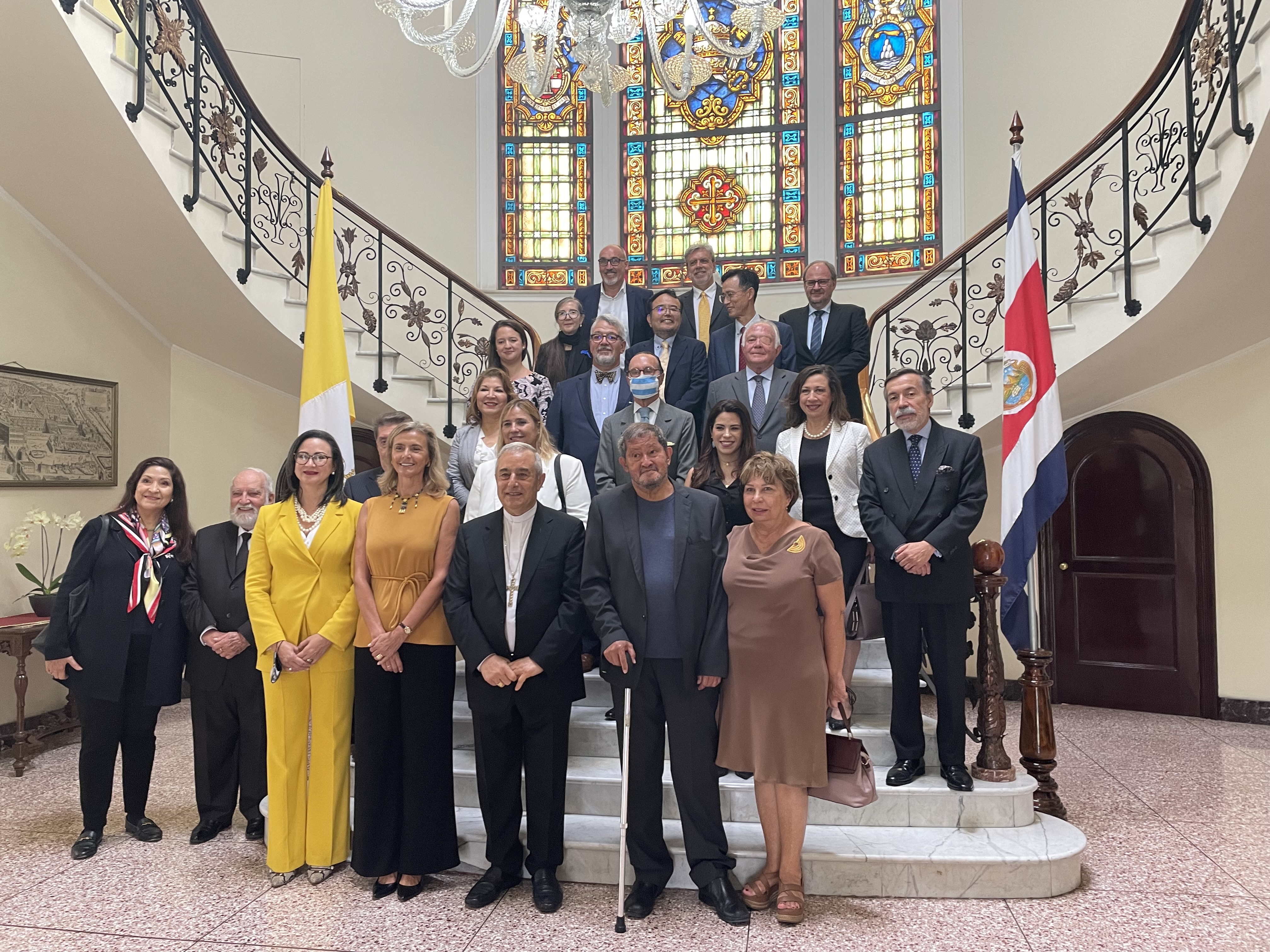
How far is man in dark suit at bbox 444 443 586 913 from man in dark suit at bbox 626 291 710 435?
151 cm

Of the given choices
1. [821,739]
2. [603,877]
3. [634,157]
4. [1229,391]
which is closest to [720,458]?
[821,739]

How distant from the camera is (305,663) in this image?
11.1 ft

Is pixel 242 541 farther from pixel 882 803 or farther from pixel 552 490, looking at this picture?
pixel 882 803

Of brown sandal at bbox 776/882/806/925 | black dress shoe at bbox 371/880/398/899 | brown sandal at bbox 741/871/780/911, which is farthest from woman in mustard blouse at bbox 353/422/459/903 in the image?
brown sandal at bbox 776/882/806/925

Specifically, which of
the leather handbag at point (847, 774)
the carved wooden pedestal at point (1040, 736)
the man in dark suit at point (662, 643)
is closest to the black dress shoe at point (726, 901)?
the man in dark suit at point (662, 643)

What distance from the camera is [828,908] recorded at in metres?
3.26

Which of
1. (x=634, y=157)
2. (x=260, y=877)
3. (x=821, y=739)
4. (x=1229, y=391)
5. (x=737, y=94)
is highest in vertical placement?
(x=737, y=94)

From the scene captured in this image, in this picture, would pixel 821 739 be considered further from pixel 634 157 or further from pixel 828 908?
pixel 634 157

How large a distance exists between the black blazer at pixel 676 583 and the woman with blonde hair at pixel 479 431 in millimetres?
1047

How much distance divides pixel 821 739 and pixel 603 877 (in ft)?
3.39

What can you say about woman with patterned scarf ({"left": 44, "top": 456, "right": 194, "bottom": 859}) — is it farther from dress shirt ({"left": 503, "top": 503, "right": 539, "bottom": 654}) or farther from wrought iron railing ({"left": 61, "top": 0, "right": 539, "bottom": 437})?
wrought iron railing ({"left": 61, "top": 0, "right": 539, "bottom": 437})

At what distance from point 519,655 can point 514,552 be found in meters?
0.36

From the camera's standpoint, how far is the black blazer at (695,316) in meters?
5.63

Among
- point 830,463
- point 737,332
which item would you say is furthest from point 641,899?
point 737,332
